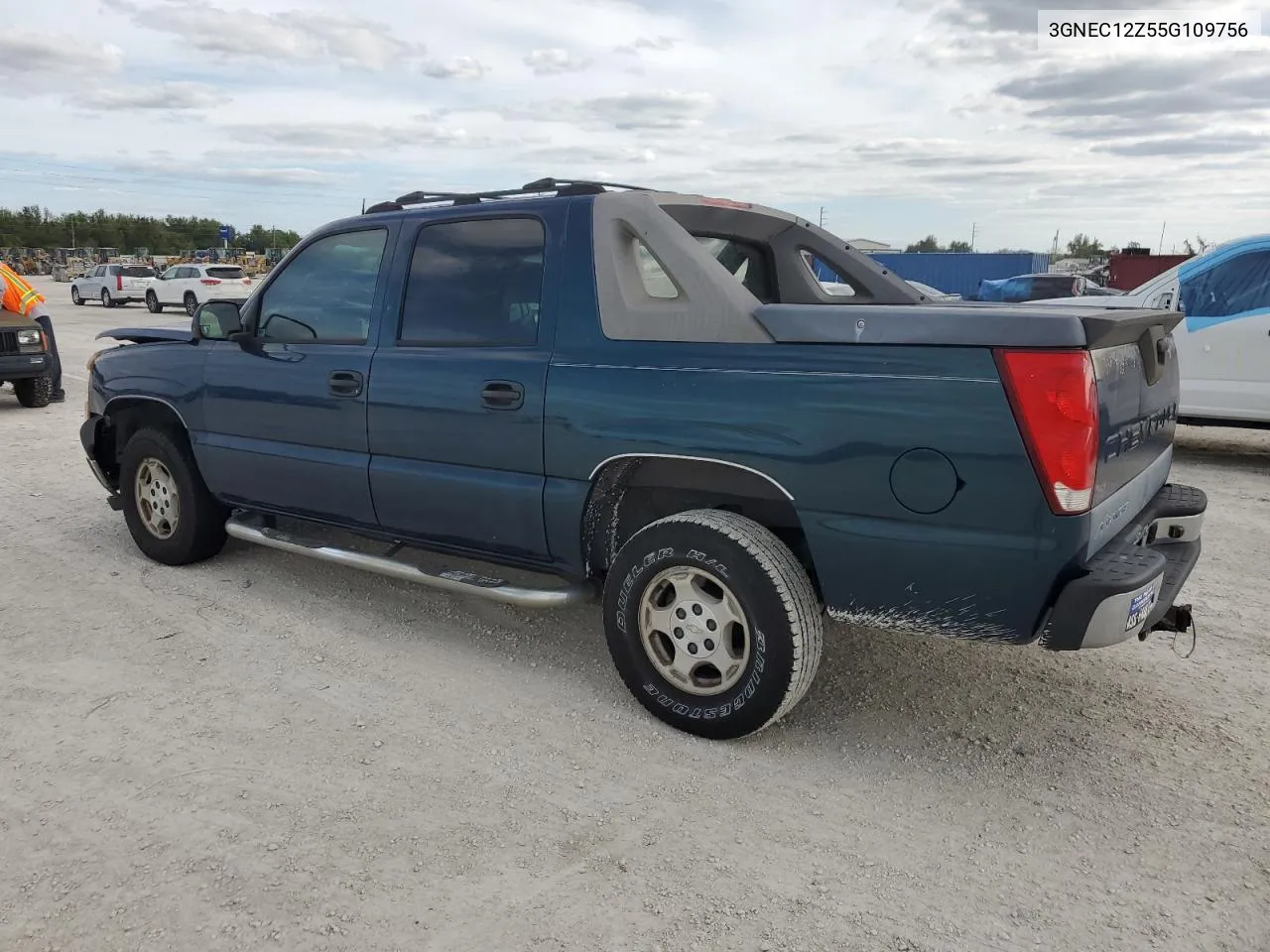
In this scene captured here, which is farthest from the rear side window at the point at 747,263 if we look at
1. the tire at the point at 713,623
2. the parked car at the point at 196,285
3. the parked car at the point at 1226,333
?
the parked car at the point at 196,285

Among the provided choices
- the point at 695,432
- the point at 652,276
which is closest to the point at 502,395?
the point at 652,276

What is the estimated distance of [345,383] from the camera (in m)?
4.21

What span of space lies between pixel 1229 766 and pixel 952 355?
1.75 meters

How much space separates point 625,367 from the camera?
3447 millimetres

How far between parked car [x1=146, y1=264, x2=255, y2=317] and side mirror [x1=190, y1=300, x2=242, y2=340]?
24.2m

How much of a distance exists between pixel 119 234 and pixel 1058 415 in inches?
3803

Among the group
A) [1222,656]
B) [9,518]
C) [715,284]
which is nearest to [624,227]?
[715,284]

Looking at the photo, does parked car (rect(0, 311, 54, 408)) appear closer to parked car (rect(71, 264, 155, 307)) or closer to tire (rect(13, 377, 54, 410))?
tire (rect(13, 377, 54, 410))

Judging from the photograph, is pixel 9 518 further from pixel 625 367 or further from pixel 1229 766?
pixel 1229 766

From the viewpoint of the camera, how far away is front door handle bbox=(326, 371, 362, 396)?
4.18 m

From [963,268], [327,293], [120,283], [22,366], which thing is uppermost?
[963,268]

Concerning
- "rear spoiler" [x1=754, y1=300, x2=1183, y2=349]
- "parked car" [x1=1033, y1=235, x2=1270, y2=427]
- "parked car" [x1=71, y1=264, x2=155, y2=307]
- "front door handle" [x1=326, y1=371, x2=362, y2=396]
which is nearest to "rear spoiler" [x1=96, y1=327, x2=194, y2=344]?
"front door handle" [x1=326, y1=371, x2=362, y2=396]

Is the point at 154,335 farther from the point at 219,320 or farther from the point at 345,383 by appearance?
the point at 345,383

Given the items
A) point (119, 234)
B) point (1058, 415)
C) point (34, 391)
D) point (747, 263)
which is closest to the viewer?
point (1058, 415)
